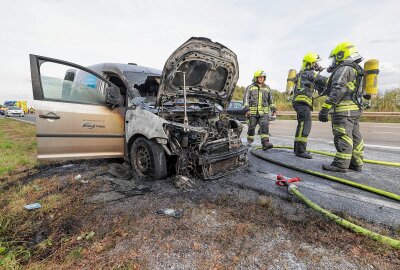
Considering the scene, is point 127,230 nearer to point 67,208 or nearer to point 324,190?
point 67,208

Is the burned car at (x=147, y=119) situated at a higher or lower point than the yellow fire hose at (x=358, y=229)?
higher

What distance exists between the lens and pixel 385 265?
1.67 m

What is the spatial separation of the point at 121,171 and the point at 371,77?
13.8ft

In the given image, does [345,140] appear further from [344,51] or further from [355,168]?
[344,51]

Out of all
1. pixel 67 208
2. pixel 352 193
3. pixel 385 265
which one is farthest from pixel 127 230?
pixel 352 193

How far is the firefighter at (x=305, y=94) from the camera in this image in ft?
16.0

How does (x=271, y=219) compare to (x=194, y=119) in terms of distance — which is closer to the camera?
(x=271, y=219)

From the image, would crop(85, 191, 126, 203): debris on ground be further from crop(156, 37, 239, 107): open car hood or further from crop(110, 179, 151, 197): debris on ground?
crop(156, 37, 239, 107): open car hood

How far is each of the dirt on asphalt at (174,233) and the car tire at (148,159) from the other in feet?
0.94

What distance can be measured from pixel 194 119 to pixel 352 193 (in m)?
2.44

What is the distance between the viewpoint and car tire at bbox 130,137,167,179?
10.8 feet

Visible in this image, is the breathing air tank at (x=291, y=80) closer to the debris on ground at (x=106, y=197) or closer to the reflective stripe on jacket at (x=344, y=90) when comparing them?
the reflective stripe on jacket at (x=344, y=90)

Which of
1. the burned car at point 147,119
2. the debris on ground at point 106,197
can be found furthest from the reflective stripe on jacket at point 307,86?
the debris on ground at point 106,197

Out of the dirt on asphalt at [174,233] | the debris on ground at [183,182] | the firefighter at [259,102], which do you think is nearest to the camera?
the dirt on asphalt at [174,233]
